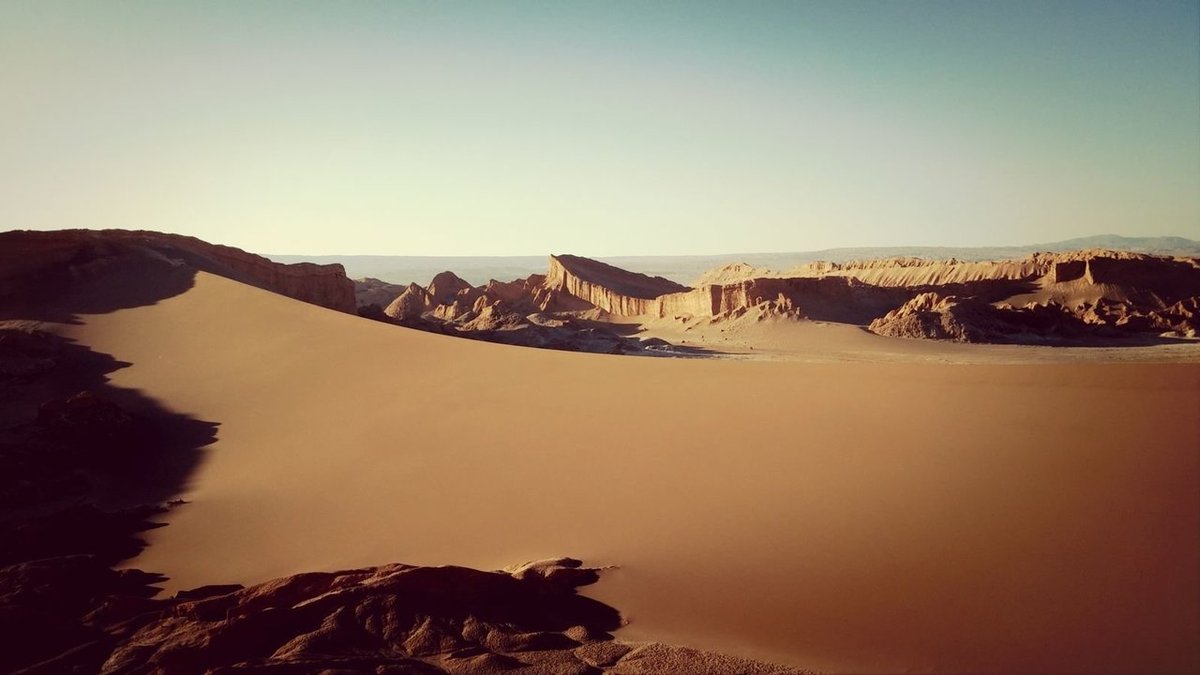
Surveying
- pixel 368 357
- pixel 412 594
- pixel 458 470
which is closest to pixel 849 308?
pixel 368 357

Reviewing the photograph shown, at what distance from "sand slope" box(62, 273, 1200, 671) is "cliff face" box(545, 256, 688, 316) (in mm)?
33642

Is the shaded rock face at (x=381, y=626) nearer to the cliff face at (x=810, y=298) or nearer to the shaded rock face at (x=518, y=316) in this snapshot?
the shaded rock face at (x=518, y=316)

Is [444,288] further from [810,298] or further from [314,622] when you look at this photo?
[314,622]

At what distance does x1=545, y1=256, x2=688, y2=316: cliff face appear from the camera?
42344 millimetres

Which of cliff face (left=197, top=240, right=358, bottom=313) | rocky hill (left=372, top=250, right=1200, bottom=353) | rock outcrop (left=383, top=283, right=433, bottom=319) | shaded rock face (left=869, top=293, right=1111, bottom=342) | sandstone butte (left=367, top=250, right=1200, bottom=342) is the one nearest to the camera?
cliff face (left=197, top=240, right=358, bottom=313)

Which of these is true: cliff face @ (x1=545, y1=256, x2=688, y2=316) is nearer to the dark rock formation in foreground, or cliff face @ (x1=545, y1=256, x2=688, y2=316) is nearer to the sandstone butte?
the sandstone butte

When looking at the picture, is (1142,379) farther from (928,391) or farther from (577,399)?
(577,399)

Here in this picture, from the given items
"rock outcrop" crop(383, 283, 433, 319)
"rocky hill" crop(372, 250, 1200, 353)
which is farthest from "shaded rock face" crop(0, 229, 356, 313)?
"rock outcrop" crop(383, 283, 433, 319)

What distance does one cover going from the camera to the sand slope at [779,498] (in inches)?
127

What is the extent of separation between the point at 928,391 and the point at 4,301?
52.3 feet

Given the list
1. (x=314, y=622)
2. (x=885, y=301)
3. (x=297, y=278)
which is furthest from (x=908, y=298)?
(x=314, y=622)

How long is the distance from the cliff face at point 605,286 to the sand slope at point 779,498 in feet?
110

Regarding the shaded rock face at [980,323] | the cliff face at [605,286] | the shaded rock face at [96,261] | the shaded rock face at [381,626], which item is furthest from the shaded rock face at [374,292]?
the shaded rock face at [381,626]

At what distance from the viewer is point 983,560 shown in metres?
3.56
